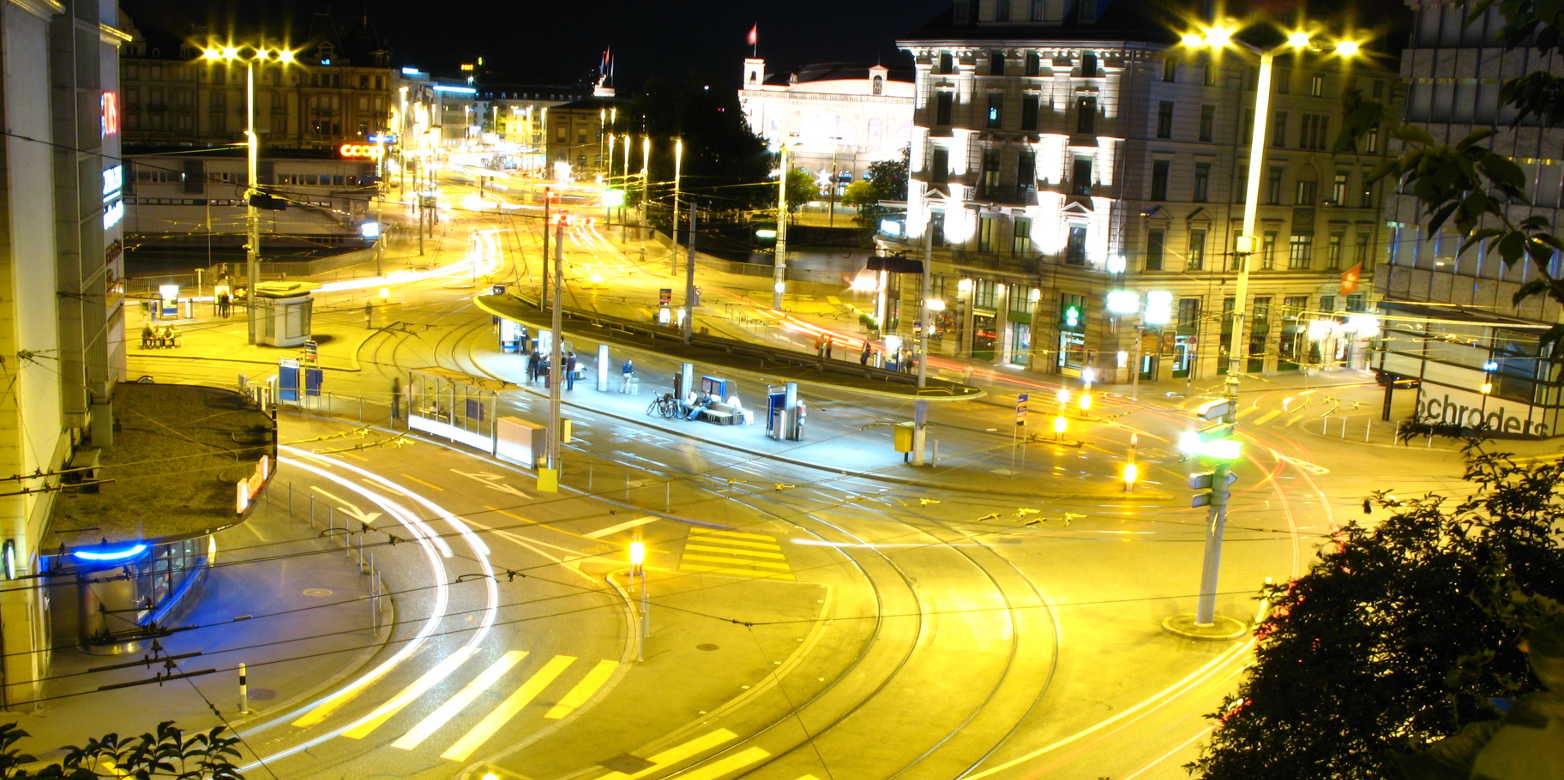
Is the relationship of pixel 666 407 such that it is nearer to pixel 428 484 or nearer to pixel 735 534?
pixel 428 484

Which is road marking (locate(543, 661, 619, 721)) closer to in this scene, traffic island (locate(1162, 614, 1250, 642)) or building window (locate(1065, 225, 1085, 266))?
traffic island (locate(1162, 614, 1250, 642))

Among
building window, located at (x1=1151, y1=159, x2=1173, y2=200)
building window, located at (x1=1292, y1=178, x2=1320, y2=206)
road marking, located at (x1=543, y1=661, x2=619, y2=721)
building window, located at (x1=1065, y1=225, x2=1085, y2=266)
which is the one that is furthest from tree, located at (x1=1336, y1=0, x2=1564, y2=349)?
building window, located at (x1=1292, y1=178, x2=1320, y2=206)

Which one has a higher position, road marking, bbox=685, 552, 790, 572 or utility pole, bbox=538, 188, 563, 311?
utility pole, bbox=538, 188, 563, 311

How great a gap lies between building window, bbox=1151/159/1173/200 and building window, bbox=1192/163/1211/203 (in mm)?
1709

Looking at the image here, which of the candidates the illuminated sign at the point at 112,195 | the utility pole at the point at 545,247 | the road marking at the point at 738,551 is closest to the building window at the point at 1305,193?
the utility pole at the point at 545,247

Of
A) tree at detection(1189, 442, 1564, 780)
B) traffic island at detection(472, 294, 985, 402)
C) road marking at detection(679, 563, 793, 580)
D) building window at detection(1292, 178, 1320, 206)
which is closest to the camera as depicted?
tree at detection(1189, 442, 1564, 780)

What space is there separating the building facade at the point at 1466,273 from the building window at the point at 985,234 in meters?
17.2

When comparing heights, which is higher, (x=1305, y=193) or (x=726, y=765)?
(x=1305, y=193)

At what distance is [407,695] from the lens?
23.7 m

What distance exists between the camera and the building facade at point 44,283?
22.0 m

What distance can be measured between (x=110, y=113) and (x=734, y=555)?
18811mm

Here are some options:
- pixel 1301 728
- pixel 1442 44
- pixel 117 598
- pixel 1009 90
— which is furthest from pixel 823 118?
pixel 1301 728

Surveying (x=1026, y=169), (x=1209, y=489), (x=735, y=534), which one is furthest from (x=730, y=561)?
(x=1026, y=169)

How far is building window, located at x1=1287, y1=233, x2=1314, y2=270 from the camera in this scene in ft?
209
